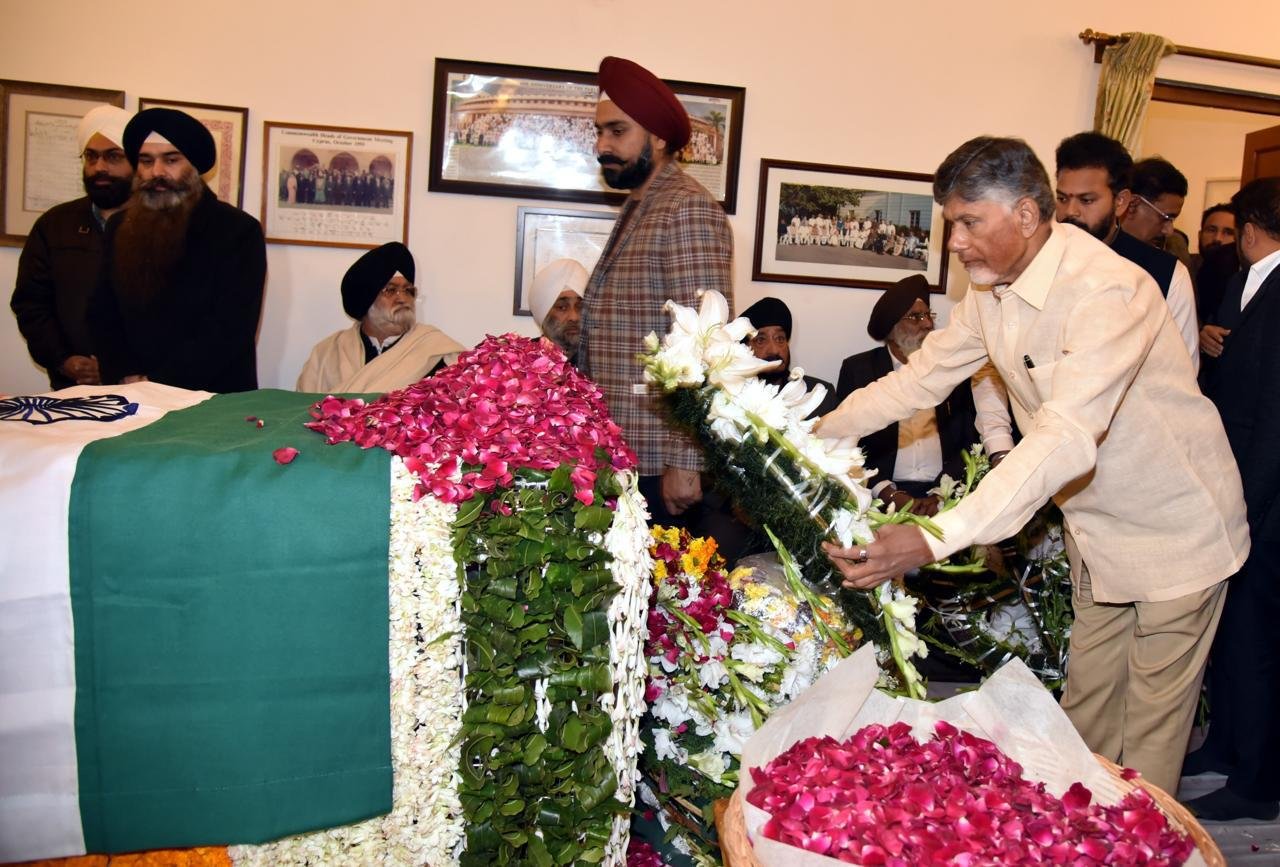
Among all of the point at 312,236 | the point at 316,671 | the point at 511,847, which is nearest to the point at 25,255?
the point at 312,236

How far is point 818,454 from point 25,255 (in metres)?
3.84

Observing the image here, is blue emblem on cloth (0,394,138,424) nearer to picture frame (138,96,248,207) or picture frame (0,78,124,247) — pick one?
picture frame (138,96,248,207)

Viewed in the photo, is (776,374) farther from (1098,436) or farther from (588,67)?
(1098,436)

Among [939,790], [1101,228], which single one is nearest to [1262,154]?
[1101,228]

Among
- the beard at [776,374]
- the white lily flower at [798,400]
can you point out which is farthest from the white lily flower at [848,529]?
the beard at [776,374]

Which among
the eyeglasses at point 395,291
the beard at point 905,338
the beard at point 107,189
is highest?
the beard at point 107,189

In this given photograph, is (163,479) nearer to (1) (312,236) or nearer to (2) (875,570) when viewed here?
(2) (875,570)

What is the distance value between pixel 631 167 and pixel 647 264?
0.40 meters

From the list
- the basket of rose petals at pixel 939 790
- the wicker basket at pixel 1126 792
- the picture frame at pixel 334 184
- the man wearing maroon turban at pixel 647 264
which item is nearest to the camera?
the basket of rose petals at pixel 939 790

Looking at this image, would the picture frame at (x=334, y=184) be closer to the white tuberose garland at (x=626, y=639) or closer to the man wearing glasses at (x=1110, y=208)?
the man wearing glasses at (x=1110, y=208)

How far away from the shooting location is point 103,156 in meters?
4.18

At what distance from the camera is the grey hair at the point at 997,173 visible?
215 cm

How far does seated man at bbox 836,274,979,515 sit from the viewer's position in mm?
4402

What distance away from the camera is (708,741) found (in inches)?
88.6
